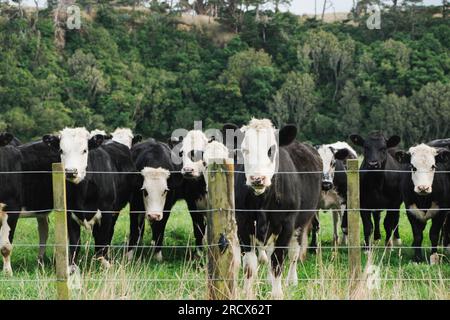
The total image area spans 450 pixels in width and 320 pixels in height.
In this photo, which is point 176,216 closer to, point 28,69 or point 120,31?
point 28,69

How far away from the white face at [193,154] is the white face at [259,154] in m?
3.21

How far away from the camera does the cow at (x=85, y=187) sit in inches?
419

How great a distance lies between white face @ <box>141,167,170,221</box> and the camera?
38.9 ft

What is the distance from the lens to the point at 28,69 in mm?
62719

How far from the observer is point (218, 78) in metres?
67.0

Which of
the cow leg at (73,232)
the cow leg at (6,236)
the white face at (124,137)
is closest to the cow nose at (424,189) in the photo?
the cow leg at (73,232)

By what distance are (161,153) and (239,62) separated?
56.6m

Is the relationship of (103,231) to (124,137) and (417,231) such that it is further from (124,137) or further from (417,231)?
(417,231)

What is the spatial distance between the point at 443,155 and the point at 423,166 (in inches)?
15.0

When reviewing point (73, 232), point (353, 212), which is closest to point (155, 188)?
point (73, 232)

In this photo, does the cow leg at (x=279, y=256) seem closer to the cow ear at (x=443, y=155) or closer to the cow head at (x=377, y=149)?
the cow ear at (x=443, y=155)

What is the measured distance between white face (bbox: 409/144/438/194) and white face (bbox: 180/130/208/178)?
10.7 ft
